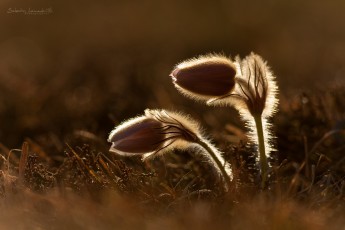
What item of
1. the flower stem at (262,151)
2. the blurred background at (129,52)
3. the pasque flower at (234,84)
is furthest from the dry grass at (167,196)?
the blurred background at (129,52)

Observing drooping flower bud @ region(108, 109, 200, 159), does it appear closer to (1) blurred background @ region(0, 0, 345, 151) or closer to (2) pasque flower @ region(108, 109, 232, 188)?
(2) pasque flower @ region(108, 109, 232, 188)

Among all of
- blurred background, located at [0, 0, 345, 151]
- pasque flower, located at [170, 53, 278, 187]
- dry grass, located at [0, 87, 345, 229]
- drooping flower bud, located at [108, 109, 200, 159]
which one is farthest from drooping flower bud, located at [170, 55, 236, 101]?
blurred background, located at [0, 0, 345, 151]

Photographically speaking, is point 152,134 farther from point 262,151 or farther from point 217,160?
point 262,151

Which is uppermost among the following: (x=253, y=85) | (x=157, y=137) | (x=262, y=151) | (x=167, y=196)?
(x=253, y=85)

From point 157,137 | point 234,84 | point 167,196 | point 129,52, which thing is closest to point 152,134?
point 157,137

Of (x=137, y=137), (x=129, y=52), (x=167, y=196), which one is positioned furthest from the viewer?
(x=129, y=52)

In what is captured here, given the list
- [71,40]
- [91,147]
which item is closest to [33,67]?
[71,40]

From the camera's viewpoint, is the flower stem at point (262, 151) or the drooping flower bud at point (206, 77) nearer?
the flower stem at point (262, 151)

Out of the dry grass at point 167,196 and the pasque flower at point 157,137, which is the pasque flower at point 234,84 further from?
the dry grass at point 167,196

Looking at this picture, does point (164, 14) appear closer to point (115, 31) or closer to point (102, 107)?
point (115, 31)
